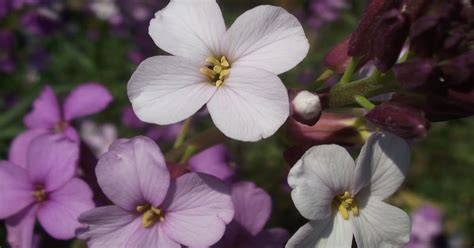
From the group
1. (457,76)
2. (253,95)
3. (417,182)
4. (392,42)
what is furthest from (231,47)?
(417,182)

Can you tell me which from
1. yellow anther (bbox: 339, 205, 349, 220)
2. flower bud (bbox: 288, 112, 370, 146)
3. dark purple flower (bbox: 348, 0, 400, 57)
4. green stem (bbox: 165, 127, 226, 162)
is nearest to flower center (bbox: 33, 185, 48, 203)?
green stem (bbox: 165, 127, 226, 162)

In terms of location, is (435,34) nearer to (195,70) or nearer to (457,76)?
(457,76)


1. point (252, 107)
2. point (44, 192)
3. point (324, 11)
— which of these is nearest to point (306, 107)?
point (252, 107)

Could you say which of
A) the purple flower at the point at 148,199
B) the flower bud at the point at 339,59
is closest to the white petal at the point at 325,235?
the purple flower at the point at 148,199

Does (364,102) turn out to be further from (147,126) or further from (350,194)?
(147,126)

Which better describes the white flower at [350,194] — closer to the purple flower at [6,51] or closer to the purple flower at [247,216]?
the purple flower at [247,216]

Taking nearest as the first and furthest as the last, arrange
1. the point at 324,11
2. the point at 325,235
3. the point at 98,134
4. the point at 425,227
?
the point at 325,235
the point at 425,227
the point at 98,134
the point at 324,11
